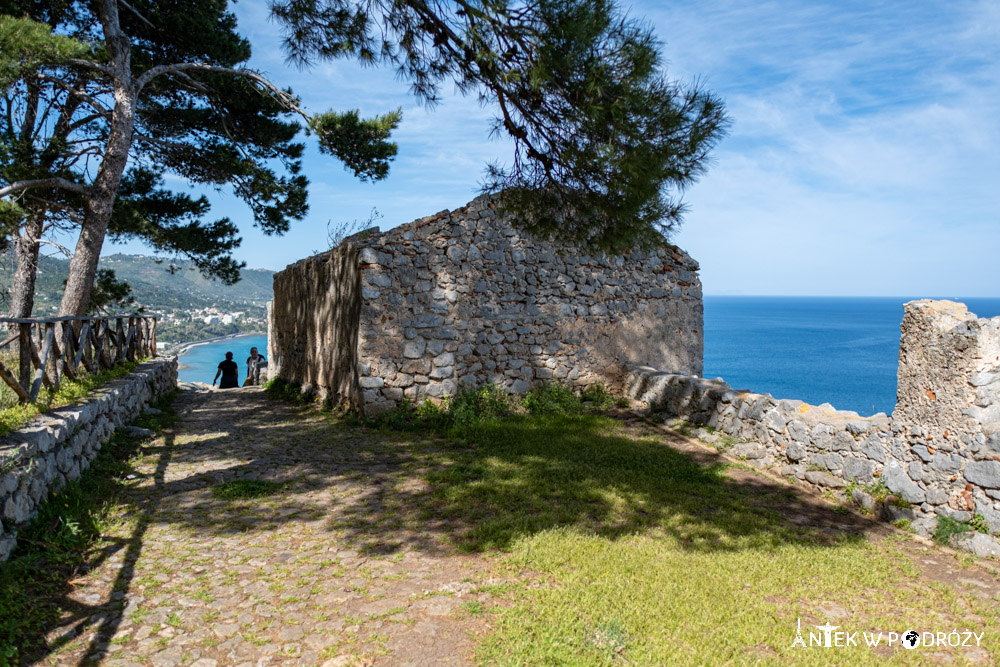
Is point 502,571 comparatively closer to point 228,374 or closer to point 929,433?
point 929,433

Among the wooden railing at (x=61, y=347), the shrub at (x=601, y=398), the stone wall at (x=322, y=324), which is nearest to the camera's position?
the wooden railing at (x=61, y=347)

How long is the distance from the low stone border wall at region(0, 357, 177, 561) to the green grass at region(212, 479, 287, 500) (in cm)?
125

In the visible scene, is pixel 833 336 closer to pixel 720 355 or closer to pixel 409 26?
pixel 720 355

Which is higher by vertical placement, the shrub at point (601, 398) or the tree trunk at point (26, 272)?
the tree trunk at point (26, 272)

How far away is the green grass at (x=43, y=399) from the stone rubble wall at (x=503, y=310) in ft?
11.2

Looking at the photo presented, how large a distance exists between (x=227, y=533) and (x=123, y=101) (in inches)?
294

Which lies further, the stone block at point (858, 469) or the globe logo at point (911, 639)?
the stone block at point (858, 469)

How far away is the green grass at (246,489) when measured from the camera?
555cm

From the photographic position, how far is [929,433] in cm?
488

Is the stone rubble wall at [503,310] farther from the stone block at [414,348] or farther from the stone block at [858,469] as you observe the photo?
the stone block at [858,469]

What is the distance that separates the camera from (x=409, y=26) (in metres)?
6.20

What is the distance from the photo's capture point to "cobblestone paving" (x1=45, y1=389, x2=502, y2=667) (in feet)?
10.1

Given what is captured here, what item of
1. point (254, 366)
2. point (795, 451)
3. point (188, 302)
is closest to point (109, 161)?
point (254, 366)

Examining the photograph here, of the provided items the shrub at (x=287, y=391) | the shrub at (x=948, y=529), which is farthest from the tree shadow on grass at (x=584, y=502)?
the shrub at (x=287, y=391)
